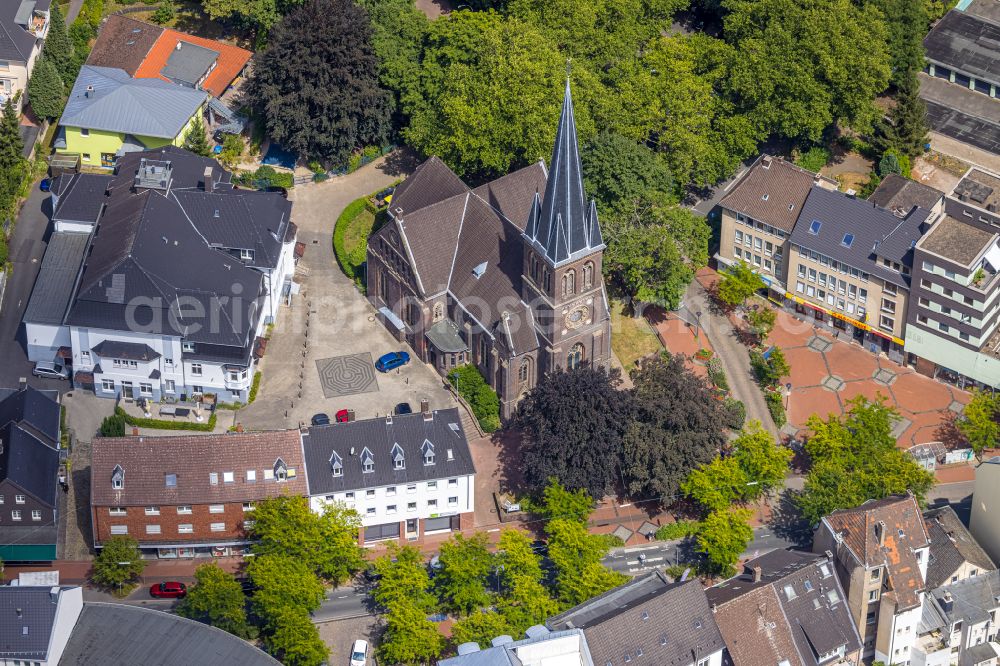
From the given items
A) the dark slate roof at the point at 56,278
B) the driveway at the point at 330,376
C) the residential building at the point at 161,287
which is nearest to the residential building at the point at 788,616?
the driveway at the point at 330,376

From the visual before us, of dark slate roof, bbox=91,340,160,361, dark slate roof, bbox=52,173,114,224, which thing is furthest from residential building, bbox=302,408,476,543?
dark slate roof, bbox=52,173,114,224

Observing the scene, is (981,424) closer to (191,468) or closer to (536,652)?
(536,652)

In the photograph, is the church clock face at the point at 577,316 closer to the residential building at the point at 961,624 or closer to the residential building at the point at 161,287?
the residential building at the point at 161,287

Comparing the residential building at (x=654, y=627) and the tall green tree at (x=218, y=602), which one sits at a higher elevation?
the tall green tree at (x=218, y=602)

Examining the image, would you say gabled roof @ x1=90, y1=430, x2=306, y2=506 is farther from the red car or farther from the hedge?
the hedge

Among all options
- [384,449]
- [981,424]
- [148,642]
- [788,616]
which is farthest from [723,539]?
[148,642]

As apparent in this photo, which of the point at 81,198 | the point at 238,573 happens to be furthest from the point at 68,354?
the point at 238,573
